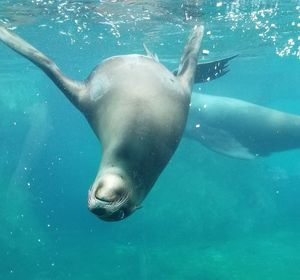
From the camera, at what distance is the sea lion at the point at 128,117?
8.62 ft

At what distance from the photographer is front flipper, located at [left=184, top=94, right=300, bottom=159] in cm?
1260

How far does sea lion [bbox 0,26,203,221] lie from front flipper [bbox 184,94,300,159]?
26.8 feet

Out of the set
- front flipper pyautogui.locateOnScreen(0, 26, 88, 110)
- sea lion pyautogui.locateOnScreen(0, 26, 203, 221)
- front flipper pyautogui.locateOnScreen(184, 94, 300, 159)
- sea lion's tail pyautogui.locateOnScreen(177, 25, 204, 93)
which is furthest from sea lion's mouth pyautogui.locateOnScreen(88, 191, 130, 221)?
front flipper pyautogui.locateOnScreen(184, 94, 300, 159)

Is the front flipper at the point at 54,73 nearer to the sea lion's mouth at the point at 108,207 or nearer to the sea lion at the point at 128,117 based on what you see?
the sea lion at the point at 128,117

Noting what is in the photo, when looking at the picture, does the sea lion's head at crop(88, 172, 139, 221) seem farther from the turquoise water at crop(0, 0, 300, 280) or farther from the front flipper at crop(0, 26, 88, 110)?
the turquoise water at crop(0, 0, 300, 280)

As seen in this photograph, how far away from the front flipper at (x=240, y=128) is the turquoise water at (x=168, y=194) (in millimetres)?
3100

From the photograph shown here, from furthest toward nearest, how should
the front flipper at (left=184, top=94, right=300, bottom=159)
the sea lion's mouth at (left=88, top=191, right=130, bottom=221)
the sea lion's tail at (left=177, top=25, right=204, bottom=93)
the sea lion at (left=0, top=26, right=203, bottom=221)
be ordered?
1. the front flipper at (left=184, top=94, right=300, bottom=159)
2. the sea lion's tail at (left=177, top=25, right=204, bottom=93)
3. the sea lion at (left=0, top=26, right=203, bottom=221)
4. the sea lion's mouth at (left=88, top=191, right=130, bottom=221)

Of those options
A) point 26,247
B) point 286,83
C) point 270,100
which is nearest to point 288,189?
point 286,83

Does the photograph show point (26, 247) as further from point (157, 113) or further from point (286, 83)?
point (286, 83)

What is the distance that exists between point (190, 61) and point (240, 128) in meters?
8.53

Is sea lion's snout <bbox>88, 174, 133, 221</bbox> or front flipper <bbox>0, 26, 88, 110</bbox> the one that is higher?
sea lion's snout <bbox>88, 174, 133, 221</bbox>

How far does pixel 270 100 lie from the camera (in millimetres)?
46719

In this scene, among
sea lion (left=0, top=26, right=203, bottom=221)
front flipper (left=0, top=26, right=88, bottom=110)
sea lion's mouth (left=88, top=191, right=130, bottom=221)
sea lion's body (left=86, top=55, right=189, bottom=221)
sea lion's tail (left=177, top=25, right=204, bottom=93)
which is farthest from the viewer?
sea lion's tail (left=177, top=25, right=204, bottom=93)

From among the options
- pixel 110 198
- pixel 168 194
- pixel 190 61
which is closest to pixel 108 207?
pixel 110 198
